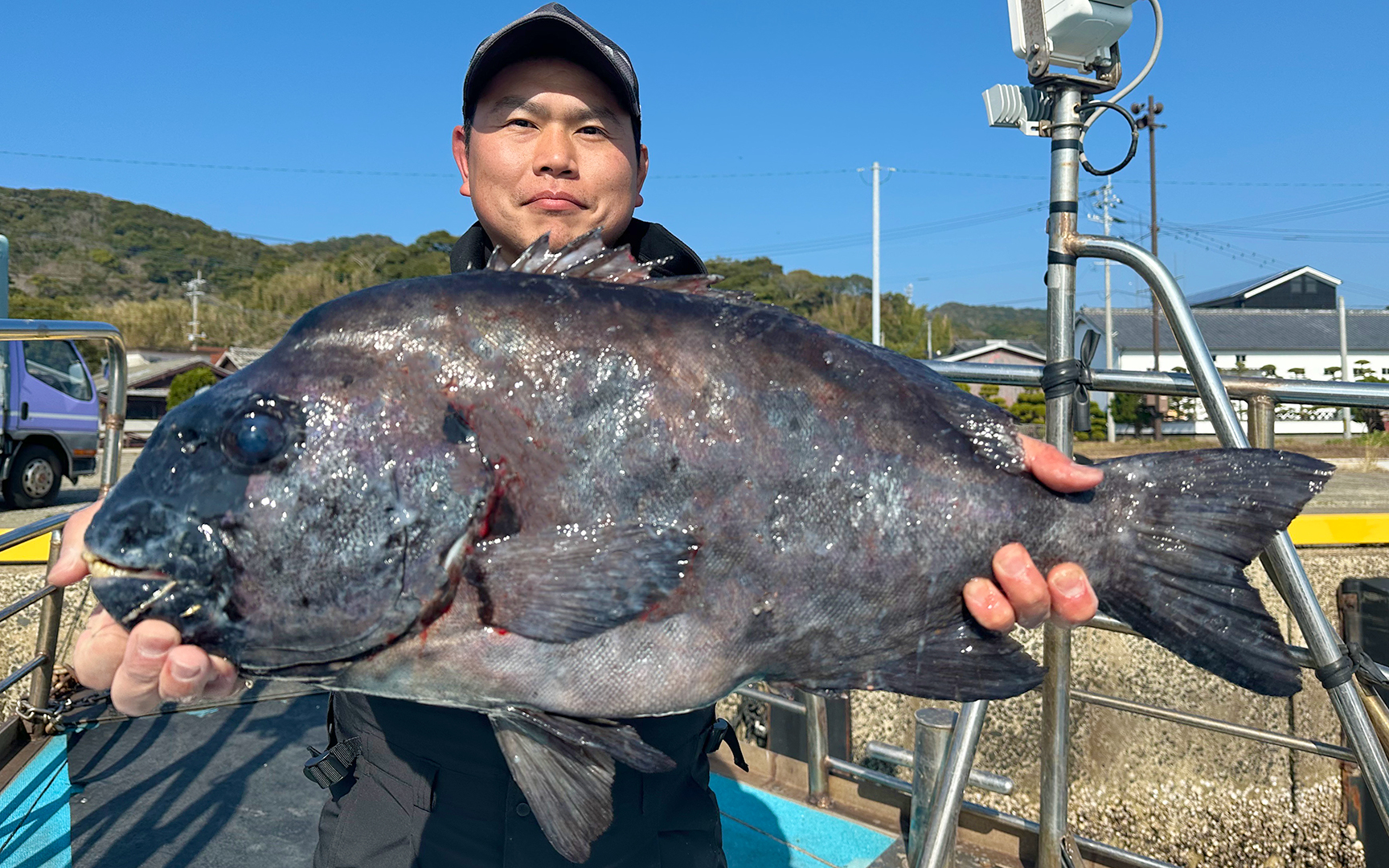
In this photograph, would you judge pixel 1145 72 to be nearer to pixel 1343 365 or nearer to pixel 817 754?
pixel 817 754

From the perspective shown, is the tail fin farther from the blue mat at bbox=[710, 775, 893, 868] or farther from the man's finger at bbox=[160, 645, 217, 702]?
the blue mat at bbox=[710, 775, 893, 868]

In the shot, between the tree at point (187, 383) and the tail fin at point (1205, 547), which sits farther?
the tree at point (187, 383)

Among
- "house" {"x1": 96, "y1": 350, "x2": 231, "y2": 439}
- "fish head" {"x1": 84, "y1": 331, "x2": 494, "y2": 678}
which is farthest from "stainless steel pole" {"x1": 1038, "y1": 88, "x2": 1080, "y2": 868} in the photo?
"house" {"x1": 96, "y1": 350, "x2": 231, "y2": 439}

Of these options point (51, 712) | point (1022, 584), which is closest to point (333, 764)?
point (1022, 584)

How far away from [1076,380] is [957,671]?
1270mm

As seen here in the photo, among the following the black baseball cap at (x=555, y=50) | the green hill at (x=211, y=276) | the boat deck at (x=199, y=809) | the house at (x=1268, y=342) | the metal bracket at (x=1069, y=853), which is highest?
the green hill at (x=211, y=276)

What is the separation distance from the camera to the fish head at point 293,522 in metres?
1.31

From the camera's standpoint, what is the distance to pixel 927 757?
2.92 metres

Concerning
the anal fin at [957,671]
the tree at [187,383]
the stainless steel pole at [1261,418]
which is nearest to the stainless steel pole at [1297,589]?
the stainless steel pole at [1261,418]

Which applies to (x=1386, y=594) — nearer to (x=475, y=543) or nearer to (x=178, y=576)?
(x=475, y=543)

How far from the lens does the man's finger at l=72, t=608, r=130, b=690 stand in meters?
1.33

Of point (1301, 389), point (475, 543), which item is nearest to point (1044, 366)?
point (1301, 389)

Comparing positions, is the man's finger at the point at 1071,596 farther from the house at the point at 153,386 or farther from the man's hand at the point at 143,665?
the house at the point at 153,386

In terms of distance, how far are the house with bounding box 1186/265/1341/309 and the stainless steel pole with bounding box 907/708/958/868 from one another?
61.7 meters
